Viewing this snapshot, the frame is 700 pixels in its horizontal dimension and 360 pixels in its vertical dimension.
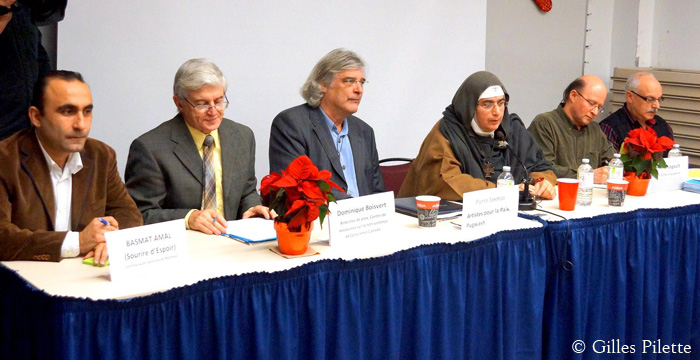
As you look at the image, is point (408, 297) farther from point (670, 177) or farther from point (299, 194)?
point (670, 177)

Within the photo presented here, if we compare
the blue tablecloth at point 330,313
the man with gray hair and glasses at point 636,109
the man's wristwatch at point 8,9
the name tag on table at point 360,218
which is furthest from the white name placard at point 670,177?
the man's wristwatch at point 8,9

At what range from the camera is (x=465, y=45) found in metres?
4.91

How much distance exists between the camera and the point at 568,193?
2.81 metres

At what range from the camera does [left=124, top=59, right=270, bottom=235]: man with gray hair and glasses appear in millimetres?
2799

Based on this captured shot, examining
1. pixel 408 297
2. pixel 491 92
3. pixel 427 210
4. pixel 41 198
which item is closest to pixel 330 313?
pixel 408 297

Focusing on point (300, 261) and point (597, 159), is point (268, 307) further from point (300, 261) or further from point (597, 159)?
point (597, 159)

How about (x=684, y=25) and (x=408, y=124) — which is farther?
(x=684, y=25)

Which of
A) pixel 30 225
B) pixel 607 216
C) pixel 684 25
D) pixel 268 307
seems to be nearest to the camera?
pixel 268 307

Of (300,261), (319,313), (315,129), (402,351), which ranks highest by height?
(315,129)

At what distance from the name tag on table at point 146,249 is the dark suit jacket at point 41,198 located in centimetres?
28

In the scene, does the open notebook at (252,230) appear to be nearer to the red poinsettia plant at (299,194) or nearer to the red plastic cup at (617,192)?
the red poinsettia plant at (299,194)

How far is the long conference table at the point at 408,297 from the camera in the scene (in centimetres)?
186

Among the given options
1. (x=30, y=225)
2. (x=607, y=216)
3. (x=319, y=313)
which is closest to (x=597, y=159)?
(x=607, y=216)

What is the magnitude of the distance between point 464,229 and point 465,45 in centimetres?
265
